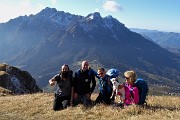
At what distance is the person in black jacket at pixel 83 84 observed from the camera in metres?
21.5

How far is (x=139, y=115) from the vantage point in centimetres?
1582

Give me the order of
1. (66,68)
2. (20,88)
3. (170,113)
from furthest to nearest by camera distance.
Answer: (20,88)
(66,68)
(170,113)

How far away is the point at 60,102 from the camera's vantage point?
2153 cm

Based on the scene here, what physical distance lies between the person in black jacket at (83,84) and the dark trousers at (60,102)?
27.6 inches

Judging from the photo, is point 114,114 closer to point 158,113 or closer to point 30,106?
point 158,113

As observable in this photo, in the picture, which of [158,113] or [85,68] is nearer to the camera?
[158,113]

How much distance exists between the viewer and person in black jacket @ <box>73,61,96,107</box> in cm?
2155

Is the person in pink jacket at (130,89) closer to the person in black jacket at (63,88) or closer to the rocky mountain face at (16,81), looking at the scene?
the person in black jacket at (63,88)

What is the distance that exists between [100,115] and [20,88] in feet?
144

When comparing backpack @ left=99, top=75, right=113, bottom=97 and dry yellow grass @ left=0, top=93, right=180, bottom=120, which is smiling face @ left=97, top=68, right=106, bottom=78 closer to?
backpack @ left=99, top=75, right=113, bottom=97

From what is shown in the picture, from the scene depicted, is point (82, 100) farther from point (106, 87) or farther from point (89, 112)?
point (89, 112)

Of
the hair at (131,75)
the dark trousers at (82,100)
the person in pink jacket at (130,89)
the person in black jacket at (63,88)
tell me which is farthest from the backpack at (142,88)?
the person in black jacket at (63,88)

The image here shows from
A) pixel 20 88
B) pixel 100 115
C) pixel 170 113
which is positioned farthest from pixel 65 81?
pixel 20 88

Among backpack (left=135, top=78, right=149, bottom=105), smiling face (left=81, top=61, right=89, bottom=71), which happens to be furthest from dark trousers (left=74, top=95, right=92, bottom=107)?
backpack (left=135, top=78, right=149, bottom=105)
